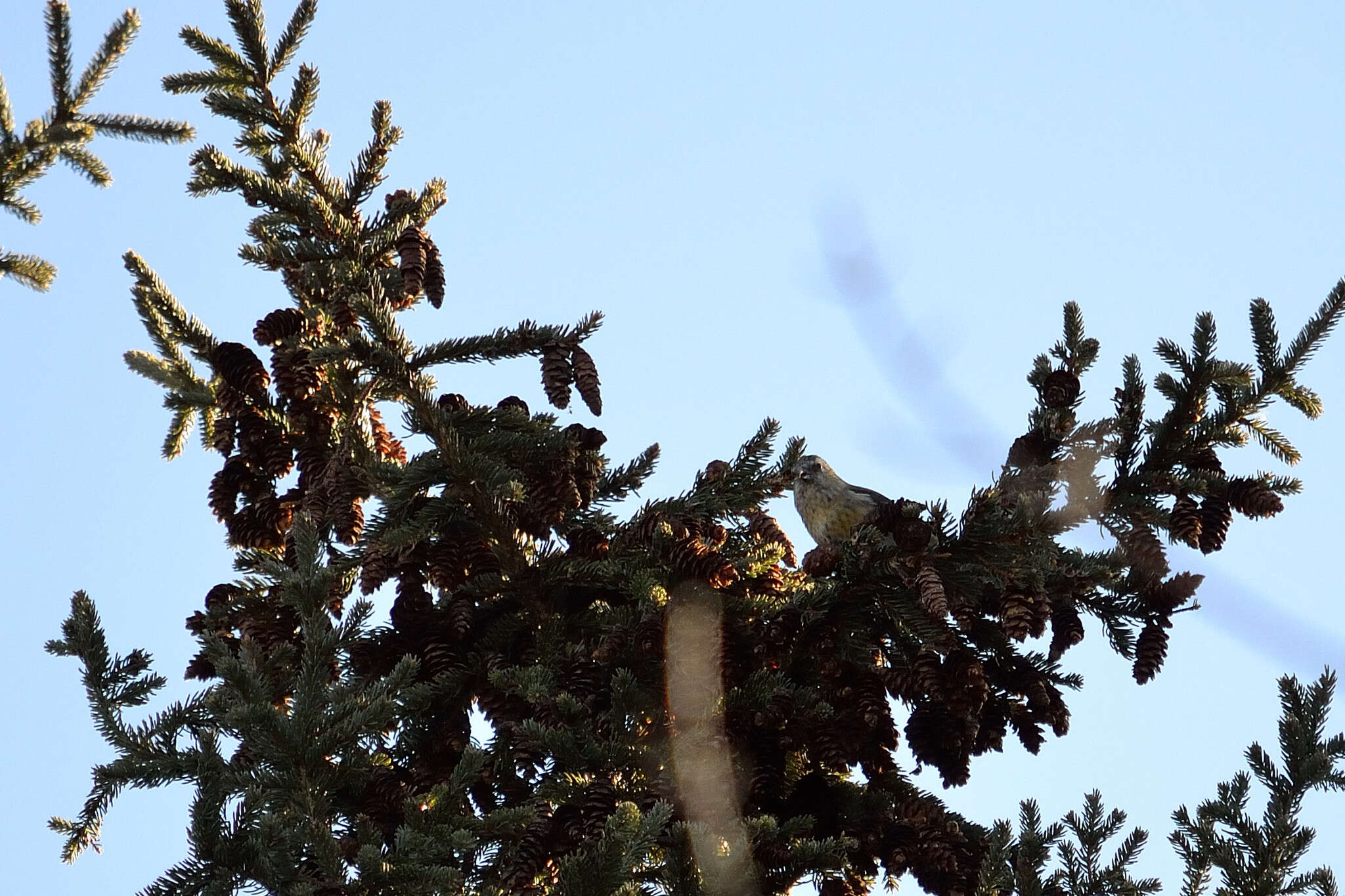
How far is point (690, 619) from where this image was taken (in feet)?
12.7

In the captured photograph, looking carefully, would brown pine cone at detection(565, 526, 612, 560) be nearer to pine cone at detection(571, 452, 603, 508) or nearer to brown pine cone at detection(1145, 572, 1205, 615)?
pine cone at detection(571, 452, 603, 508)

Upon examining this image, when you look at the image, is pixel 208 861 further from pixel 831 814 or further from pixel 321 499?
pixel 831 814

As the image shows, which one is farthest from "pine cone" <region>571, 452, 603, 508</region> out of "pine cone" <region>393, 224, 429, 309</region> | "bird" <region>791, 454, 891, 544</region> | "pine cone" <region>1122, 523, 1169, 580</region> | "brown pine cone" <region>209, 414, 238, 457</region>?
"bird" <region>791, 454, 891, 544</region>

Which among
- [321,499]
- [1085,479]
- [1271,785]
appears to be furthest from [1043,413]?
[321,499]

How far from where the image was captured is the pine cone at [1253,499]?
3766mm

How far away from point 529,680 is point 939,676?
3.76ft

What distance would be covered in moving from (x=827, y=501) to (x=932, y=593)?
363 centimetres

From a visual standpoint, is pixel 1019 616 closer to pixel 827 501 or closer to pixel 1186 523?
pixel 1186 523

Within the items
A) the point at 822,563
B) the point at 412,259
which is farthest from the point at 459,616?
the point at 412,259

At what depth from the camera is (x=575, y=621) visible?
432 centimetres

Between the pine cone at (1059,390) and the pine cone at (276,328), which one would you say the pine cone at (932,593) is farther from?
the pine cone at (276,328)

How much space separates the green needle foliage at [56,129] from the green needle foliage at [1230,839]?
300 cm

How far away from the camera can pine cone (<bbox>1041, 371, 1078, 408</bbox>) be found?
4078 millimetres

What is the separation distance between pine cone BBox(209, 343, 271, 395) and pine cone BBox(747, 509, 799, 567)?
5.67 feet
